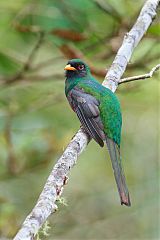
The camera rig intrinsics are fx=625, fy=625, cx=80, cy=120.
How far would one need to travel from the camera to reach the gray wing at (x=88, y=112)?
4.27 metres

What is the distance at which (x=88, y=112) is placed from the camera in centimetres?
454

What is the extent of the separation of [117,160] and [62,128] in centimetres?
218

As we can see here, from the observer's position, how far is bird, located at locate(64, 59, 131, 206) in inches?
169

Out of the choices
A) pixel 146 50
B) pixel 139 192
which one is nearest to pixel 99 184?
pixel 139 192

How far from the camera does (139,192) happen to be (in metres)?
6.95

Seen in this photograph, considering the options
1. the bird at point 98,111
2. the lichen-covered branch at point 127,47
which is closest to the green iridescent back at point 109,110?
the bird at point 98,111

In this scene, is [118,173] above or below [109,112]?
below

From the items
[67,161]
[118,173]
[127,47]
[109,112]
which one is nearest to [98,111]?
[109,112]

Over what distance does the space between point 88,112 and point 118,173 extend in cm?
69

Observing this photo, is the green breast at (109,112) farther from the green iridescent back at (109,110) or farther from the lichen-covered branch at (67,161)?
the lichen-covered branch at (67,161)

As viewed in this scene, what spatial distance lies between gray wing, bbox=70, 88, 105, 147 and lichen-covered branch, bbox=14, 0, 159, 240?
26 centimetres

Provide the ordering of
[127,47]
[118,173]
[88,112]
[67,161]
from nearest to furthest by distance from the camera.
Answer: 1. [67,161]
2. [118,173]
3. [127,47]
4. [88,112]

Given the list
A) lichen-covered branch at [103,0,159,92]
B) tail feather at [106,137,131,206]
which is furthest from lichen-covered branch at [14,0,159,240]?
tail feather at [106,137,131,206]

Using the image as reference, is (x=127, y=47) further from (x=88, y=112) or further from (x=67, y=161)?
(x=67, y=161)
